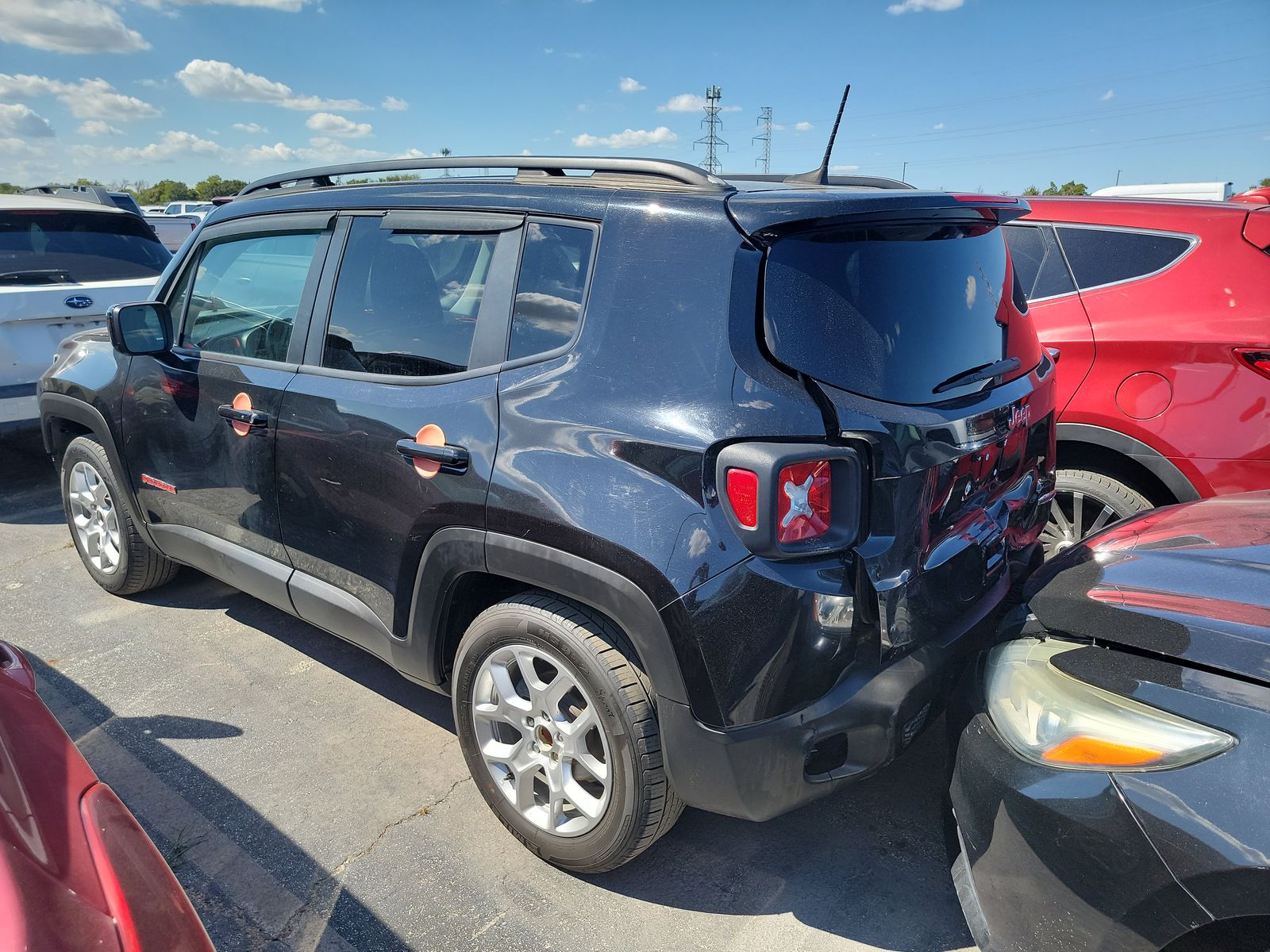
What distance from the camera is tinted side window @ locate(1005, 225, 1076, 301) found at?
380cm

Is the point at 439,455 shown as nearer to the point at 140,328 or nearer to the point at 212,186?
the point at 140,328

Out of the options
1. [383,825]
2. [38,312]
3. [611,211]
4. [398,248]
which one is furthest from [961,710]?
[38,312]

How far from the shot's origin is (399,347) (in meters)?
2.58

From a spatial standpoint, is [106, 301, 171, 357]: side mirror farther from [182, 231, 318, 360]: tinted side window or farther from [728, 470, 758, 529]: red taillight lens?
[728, 470, 758, 529]: red taillight lens

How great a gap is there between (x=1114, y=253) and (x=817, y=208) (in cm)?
239

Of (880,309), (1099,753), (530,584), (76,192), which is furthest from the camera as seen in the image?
(76,192)

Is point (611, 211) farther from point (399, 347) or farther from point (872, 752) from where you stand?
point (872, 752)

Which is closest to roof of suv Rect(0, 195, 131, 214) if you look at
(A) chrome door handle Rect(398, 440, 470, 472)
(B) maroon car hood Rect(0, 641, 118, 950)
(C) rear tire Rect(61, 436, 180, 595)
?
(C) rear tire Rect(61, 436, 180, 595)

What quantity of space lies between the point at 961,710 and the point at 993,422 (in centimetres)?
76

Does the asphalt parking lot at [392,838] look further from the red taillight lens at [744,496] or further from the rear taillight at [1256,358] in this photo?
the rear taillight at [1256,358]

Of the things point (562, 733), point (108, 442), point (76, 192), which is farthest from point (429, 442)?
point (76, 192)

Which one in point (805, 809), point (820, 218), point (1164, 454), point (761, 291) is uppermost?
point (820, 218)

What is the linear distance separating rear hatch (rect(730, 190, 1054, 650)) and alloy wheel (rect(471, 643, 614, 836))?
2.66 feet

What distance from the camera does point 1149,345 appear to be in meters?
3.40
